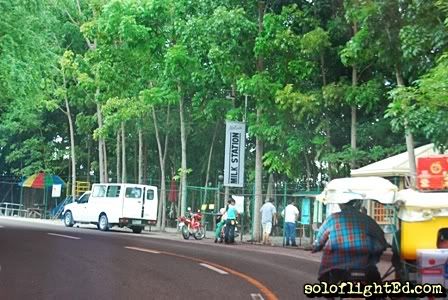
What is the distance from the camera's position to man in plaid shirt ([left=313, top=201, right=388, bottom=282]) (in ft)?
25.6

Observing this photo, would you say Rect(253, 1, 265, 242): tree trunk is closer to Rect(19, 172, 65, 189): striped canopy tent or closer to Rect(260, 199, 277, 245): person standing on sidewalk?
Rect(260, 199, 277, 245): person standing on sidewalk

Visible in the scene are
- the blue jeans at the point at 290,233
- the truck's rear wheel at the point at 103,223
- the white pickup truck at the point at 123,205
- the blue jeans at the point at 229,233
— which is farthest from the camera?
the truck's rear wheel at the point at 103,223

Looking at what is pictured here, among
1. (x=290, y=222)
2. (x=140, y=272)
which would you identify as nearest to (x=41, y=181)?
(x=290, y=222)

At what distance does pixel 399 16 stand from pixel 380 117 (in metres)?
7.53

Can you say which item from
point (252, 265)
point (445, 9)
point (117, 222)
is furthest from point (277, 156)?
point (445, 9)

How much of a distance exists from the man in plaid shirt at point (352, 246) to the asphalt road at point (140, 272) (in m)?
3.09

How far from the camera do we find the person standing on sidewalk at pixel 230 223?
1012 inches

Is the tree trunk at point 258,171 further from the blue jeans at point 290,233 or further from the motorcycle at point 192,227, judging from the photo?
the motorcycle at point 192,227

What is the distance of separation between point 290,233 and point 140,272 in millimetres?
12474

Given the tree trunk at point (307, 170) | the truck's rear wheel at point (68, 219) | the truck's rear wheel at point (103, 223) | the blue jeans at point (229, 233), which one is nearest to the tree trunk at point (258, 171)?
the blue jeans at point (229, 233)

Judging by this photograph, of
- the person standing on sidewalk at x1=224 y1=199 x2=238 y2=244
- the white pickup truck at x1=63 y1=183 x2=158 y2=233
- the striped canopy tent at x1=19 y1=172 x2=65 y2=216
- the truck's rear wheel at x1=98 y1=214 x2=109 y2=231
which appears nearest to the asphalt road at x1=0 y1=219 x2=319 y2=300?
the person standing on sidewalk at x1=224 y1=199 x2=238 y2=244

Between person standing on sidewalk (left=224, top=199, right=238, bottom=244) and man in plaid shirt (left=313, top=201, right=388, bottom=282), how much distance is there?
1771 centimetres

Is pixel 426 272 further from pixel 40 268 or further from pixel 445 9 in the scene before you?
pixel 40 268

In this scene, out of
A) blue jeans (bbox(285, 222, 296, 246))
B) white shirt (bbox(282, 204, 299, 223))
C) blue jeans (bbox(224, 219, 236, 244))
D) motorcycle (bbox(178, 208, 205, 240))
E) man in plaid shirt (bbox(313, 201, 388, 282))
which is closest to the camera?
man in plaid shirt (bbox(313, 201, 388, 282))
